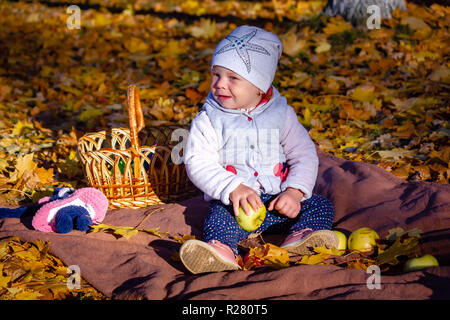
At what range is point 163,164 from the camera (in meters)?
3.19

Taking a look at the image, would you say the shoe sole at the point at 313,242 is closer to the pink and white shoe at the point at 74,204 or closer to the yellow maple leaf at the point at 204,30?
the pink and white shoe at the point at 74,204

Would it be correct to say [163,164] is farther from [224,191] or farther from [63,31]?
[63,31]

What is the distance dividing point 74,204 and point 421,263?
6.55 ft

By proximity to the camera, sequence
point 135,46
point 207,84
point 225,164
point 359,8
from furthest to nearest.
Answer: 1. point 135,46
2. point 359,8
3. point 207,84
4. point 225,164

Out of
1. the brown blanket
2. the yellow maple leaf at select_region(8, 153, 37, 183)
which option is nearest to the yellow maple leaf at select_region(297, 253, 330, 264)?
the brown blanket

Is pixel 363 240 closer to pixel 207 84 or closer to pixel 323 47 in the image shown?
pixel 207 84

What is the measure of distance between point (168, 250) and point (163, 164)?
2.48 ft

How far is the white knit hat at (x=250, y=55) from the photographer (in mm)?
2705

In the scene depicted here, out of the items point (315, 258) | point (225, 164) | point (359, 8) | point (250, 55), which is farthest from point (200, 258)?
point (359, 8)

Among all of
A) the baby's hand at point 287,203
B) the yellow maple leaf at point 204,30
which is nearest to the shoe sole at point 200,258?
the baby's hand at point 287,203

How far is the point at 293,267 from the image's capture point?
7.15ft

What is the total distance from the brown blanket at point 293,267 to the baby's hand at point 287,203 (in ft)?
1.31

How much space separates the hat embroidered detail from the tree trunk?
13.4 ft
